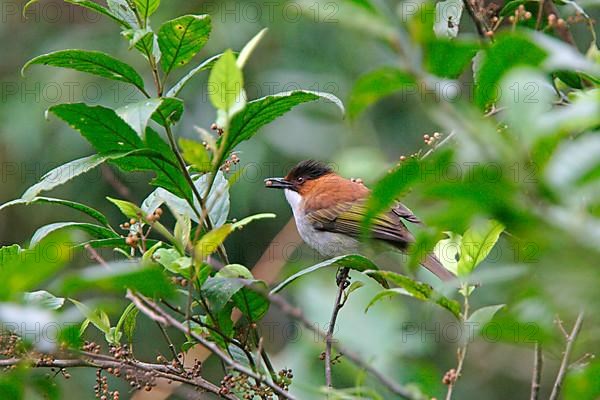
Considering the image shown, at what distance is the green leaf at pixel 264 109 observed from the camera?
5.92ft

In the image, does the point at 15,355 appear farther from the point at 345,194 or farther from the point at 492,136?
the point at 345,194

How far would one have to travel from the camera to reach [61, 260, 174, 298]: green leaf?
3.01 feet

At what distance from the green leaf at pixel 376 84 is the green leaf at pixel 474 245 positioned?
29.4 inches

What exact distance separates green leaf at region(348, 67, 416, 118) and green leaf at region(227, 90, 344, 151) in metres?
0.85

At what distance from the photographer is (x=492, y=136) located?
0.85m

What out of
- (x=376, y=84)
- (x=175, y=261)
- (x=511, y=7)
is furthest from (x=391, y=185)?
(x=511, y=7)

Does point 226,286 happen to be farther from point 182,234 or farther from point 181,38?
point 181,38

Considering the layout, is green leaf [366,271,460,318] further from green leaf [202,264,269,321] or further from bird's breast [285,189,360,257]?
bird's breast [285,189,360,257]

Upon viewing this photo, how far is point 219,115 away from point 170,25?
58 cm

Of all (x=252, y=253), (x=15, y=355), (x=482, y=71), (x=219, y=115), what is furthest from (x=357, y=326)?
(x=252, y=253)

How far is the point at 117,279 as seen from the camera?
1.06m

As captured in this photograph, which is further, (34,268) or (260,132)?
(260,132)

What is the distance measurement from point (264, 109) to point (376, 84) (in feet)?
3.09

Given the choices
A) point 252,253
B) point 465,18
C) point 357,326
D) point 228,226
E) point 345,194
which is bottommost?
point 252,253
